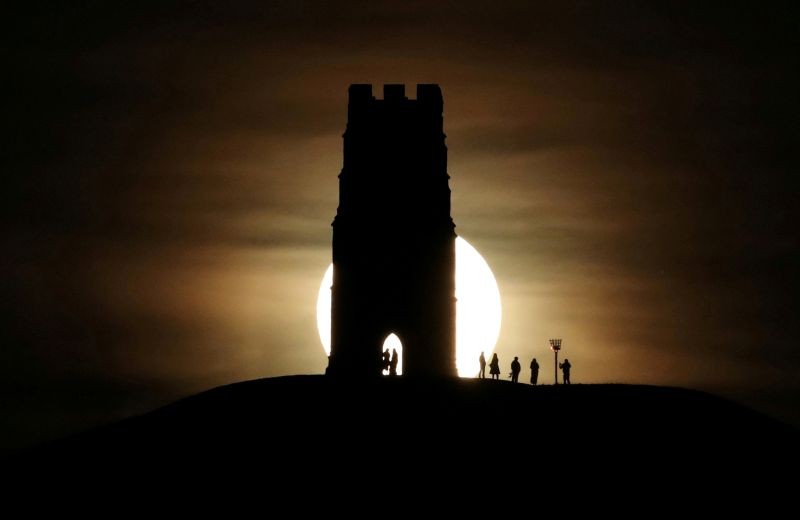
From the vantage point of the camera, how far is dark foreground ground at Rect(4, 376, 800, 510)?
38.9m

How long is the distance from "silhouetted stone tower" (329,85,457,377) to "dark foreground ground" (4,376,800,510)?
32.0 feet

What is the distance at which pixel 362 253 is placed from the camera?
5606 centimetres

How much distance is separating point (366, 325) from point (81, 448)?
51.0 feet

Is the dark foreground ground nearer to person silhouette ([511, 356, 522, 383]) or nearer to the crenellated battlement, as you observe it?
person silhouette ([511, 356, 522, 383])

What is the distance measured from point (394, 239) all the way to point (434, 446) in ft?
54.9

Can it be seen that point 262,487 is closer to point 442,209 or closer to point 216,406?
point 216,406

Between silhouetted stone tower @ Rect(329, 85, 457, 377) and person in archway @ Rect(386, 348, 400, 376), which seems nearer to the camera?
person in archway @ Rect(386, 348, 400, 376)

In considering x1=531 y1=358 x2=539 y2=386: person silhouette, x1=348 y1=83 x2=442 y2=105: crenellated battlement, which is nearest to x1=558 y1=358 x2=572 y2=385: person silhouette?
x1=531 y1=358 x2=539 y2=386: person silhouette

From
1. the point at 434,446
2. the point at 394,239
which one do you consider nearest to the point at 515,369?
the point at 394,239

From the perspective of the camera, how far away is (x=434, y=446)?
4078cm

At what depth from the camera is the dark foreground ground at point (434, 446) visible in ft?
128

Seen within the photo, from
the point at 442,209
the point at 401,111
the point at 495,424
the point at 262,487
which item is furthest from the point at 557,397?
the point at 401,111

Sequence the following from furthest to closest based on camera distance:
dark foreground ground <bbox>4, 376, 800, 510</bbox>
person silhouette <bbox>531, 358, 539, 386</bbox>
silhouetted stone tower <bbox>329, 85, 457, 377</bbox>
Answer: silhouetted stone tower <bbox>329, 85, 457, 377</bbox> → person silhouette <bbox>531, 358, 539, 386</bbox> → dark foreground ground <bbox>4, 376, 800, 510</bbox>

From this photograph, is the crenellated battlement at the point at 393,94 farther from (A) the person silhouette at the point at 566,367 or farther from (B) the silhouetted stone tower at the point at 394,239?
(A) the person silhouette at the point at 566,367
